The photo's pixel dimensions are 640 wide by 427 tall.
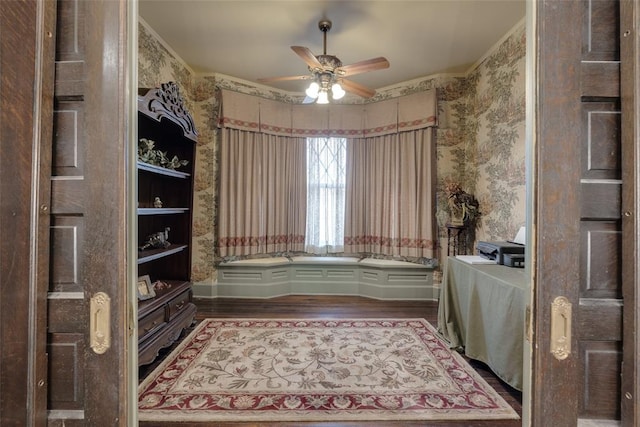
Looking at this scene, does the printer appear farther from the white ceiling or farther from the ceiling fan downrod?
the ceiling fan downrod

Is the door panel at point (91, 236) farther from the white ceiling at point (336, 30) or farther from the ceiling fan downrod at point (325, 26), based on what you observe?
the ceiling fan downrod at point (325, 26)

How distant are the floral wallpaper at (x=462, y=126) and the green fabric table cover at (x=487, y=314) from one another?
0.90 m

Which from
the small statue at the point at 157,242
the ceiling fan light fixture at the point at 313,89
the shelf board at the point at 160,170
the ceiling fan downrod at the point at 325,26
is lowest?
the small statue at the point at 157,242

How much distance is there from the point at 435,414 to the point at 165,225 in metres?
2.83

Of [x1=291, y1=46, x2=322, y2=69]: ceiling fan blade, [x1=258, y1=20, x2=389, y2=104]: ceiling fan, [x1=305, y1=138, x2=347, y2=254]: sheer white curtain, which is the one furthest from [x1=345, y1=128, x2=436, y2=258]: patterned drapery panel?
[x1=291, y1=46, x2=322, y2=69]: ceiling fan blade

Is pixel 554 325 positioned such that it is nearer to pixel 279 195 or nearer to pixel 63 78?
pixel 63 78

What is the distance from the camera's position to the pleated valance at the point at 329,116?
377 cm

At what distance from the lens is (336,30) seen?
279cm

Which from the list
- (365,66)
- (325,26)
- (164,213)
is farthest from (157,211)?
(325,26)

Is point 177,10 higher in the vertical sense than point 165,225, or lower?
higher

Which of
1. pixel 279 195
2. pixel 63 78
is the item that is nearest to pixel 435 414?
pixel 63 78

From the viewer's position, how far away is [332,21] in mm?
2646

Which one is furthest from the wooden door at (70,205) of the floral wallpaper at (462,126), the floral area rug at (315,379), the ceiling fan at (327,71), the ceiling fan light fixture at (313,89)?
the floral wallpaper at (462,126)

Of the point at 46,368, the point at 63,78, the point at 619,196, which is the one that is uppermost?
the point at 63,78
